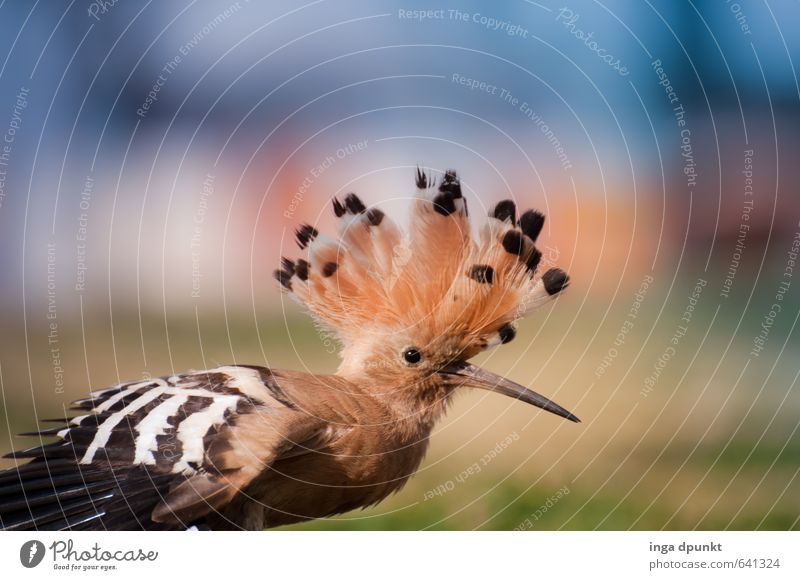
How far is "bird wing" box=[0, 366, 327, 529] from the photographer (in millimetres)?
1771

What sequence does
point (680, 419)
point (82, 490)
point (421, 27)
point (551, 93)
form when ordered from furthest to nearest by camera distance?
point (680, 419), point (551, 93), point (421, 27), point (82, 490)

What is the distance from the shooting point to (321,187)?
7.51 feet

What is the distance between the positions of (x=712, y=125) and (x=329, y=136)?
1121 mm

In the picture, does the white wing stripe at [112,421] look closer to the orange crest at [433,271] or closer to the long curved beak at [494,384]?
the orange crest at [433,271]

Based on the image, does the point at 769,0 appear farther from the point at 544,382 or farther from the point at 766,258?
the point at 544,382

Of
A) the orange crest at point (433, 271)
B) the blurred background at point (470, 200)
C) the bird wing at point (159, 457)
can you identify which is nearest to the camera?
the bird wing at point (159, 457)

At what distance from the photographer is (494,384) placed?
2111 millimetres

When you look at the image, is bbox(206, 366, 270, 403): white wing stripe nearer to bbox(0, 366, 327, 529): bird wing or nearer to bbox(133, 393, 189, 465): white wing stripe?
bbox(0, 366, 327, 529): bird wing

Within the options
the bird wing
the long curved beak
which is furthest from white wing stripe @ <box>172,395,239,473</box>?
the long curved beak

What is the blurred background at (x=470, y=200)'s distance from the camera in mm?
2268

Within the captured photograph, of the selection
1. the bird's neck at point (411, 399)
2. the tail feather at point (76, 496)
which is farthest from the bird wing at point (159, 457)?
the bird's neck at point (411, 399)

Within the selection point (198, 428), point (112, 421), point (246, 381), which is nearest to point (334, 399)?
point (246, 381)

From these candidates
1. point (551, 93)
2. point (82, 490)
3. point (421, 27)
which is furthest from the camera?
point (551, 93)

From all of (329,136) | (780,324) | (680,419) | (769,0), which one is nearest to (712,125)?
(769,0)
